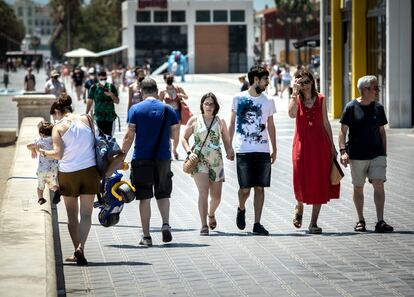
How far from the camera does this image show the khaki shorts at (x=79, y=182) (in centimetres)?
1048

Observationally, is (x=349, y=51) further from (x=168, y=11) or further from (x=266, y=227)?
(x=168, y=11)

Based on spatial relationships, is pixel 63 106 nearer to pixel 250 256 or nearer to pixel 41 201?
pixel 41 201

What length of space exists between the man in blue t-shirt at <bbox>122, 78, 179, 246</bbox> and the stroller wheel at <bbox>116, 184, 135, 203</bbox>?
1.11 feet

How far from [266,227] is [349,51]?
1991 cm

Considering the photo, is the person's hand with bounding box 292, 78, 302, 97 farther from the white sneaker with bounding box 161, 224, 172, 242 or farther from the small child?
the small child

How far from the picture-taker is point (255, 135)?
12164mm

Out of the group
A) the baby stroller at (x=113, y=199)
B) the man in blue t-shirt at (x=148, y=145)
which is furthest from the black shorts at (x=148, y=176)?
the baby stroller at (x=113, y=199)

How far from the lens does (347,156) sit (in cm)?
1226

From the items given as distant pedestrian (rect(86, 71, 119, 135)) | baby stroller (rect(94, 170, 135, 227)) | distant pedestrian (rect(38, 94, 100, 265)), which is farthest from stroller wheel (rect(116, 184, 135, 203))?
distant pedestrian (rect(86, 71, 119, 135))

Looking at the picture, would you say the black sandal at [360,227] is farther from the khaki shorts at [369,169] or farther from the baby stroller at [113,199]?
the baby stroller at [113,199]

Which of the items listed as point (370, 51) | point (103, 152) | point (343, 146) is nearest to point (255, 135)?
point (343, 146)

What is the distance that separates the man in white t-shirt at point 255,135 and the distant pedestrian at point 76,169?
211 cm

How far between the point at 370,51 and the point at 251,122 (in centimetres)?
1873

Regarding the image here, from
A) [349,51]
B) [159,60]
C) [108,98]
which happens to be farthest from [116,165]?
[159,60]
